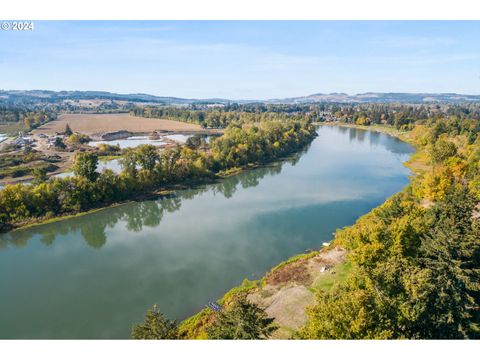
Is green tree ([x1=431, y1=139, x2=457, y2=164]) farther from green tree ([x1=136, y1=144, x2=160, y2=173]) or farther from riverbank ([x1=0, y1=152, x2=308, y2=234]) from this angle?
green tree ([x1=136, y1=144, x2=160, y2=173])

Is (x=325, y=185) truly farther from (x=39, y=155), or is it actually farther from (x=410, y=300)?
(x=39, y=155)

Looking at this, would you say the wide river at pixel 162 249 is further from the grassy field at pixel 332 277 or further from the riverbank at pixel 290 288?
the grassy field at pixel 332 277

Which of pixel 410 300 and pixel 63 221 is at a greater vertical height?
pixel 410 300

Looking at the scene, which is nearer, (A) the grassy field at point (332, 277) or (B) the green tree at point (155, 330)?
(B) the green tree at point (155, 330)

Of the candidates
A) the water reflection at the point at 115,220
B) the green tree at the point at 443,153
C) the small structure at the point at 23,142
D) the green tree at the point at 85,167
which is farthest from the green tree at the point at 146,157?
the small structure at the point at 23,142

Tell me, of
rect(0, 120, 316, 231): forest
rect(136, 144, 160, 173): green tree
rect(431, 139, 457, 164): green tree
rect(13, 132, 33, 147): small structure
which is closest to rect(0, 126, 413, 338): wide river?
rect(0, 120, 316, 231): forest

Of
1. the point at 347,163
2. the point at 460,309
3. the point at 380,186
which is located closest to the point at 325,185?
the point at 380,186
